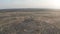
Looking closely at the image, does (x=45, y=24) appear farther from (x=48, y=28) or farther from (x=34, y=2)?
(x=34, y=2)

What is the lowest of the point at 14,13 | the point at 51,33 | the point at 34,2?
the point at 51,33

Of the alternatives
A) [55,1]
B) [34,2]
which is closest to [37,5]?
[34,2]

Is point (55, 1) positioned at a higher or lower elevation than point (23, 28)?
higher

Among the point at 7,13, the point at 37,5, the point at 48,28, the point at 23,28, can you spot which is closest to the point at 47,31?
the point at 48,28

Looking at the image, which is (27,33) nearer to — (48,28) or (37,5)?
(48,28)

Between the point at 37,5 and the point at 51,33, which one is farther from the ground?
the point at 37,5

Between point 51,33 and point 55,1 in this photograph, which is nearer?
point 51,33
